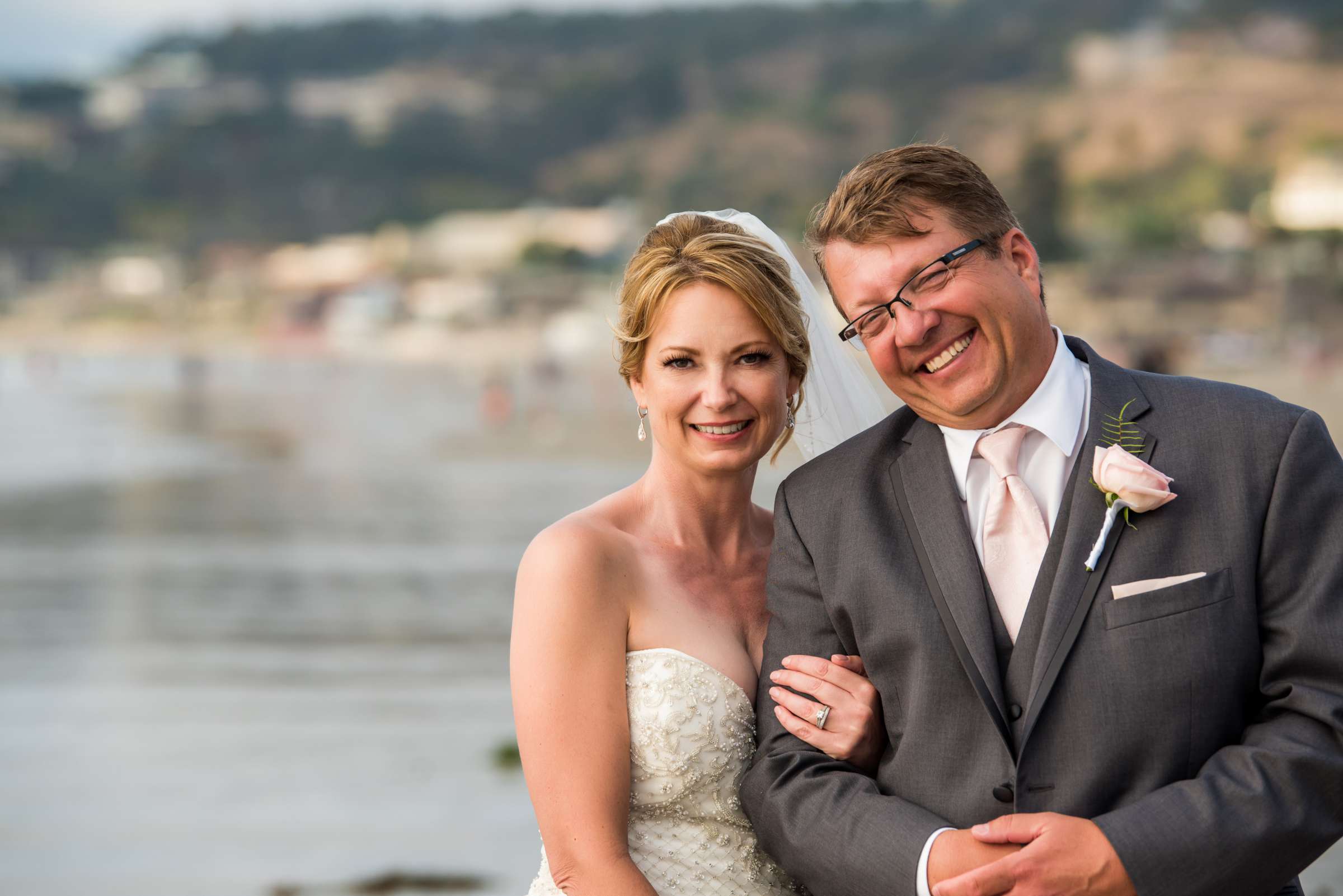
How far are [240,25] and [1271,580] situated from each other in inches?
7648

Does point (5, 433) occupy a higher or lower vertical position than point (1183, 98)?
lower

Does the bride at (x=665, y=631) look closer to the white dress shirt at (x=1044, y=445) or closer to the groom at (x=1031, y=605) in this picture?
the groom at (x=1031, y=605)

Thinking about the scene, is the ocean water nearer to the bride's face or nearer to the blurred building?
the bride's face

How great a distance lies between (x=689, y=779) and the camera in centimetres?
304

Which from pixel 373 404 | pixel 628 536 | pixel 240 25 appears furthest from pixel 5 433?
pixel 240 25

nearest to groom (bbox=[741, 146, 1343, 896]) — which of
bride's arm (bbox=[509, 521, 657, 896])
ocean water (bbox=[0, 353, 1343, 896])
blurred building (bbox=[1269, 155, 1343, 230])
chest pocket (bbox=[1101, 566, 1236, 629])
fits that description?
chest pocket (bbox=[1101, 566, 1236, 629])

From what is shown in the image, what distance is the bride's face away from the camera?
9.93 feet

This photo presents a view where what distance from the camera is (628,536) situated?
126 inches

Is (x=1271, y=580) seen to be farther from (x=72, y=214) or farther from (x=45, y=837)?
(x=72, y=214)

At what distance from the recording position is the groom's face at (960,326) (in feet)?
8.66

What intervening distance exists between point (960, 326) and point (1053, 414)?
0.77 feet

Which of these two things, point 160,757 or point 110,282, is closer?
point 160,757

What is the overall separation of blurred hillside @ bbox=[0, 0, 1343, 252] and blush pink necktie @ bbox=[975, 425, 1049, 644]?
98.0m

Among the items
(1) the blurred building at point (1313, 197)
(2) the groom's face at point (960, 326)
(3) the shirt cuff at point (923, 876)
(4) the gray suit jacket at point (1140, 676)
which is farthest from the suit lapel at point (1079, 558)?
(1) the blurred building at point (1313, 197)
